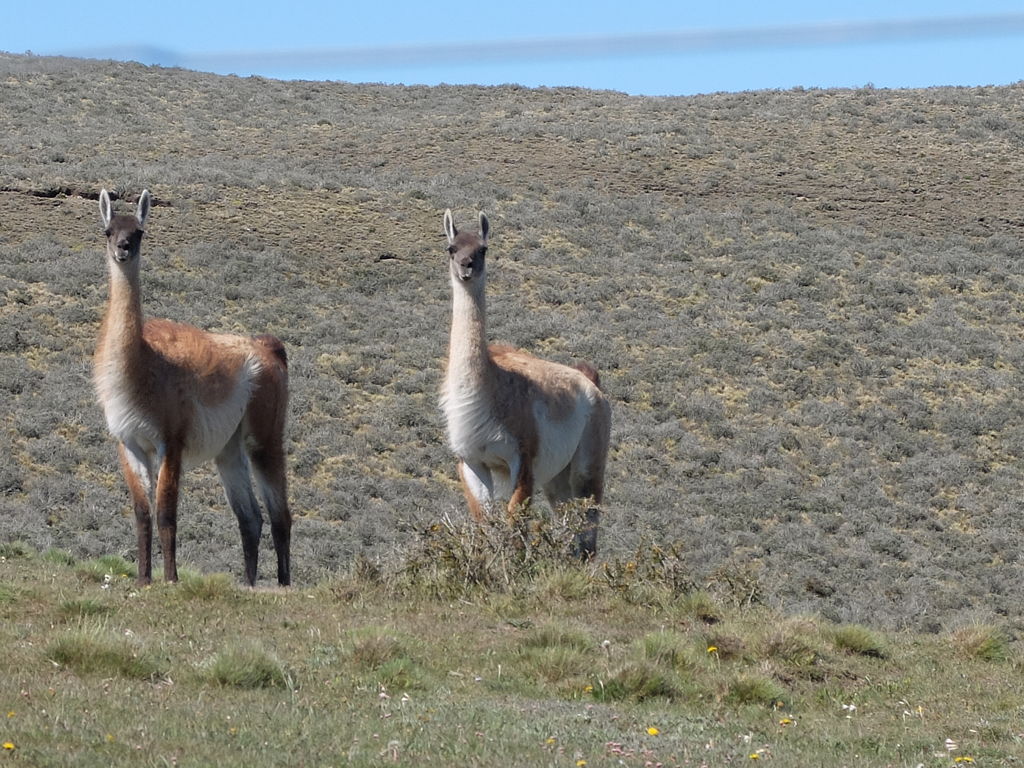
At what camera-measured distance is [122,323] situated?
32.1 feet

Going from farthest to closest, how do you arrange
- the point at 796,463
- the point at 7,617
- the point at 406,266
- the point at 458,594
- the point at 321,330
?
the point at 406,266, the point at 321,330, the point at 796,463, the point at 458,594, the point at 7,617

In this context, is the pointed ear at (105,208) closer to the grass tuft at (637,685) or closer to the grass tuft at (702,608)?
the grass tuft at (702,608)

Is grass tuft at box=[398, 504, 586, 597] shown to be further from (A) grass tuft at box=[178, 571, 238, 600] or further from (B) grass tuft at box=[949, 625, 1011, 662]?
(B) grass tuft at box=[949, 625, 1011, 662]

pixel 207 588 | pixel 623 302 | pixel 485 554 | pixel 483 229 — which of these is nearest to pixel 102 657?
pixel 207 588

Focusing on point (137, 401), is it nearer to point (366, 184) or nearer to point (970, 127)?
point (366, 184)

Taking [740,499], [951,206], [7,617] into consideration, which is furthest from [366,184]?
[7,617]

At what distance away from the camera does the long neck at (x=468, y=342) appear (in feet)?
34.5

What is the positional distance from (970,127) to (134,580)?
130ft

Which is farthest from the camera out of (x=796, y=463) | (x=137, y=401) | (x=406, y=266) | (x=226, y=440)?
(x=406, y=266)

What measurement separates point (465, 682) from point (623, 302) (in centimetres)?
2278

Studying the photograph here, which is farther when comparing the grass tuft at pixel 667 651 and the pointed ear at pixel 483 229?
A: the pointed ear at pixel 483 229

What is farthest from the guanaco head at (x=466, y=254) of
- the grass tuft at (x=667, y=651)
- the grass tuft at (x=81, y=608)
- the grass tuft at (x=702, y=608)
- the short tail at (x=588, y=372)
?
the grass tuft at (x=81, y=608)

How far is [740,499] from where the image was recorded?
20562 millimetres

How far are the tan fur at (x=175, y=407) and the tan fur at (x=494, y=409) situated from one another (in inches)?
59.4
